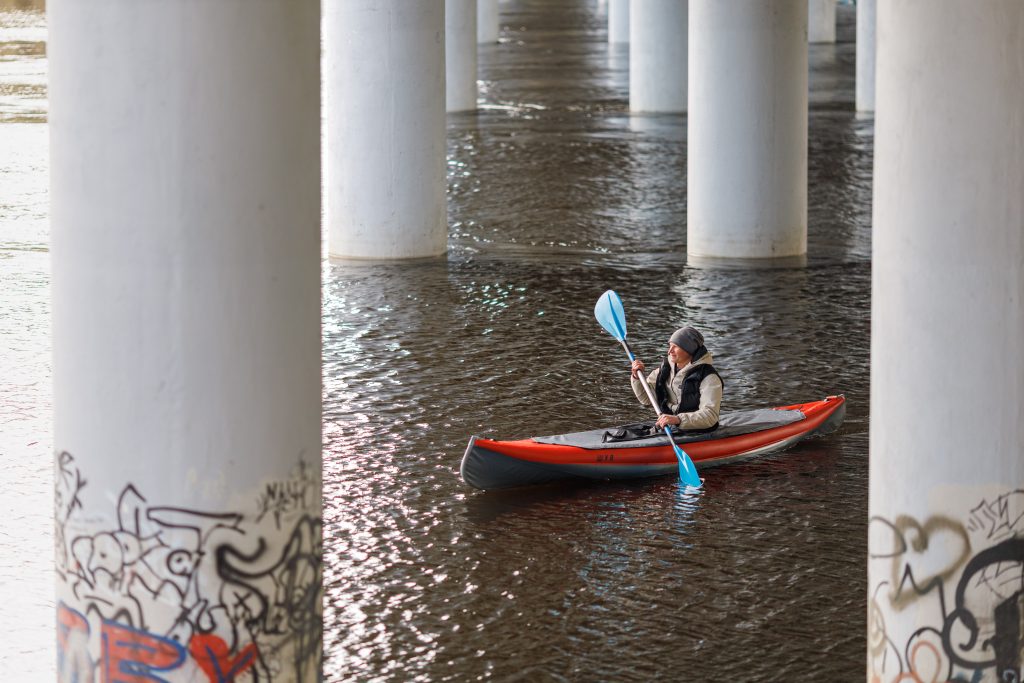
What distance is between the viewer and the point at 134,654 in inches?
235

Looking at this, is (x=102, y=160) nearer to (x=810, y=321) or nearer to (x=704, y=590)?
(x=704, y=590)

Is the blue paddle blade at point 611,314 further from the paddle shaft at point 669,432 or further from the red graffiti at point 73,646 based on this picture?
the red graffiti at point 73,646

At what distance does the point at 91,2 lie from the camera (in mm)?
5656

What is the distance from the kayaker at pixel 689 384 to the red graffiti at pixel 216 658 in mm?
4992

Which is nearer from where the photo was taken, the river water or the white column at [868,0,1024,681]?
the white column at [868,0,1024,681]

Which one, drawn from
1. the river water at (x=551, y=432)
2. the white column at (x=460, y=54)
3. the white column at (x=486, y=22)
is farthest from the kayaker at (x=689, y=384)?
the white column at (x=486, y=22)

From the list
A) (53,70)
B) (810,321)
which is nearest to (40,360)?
(810,321)

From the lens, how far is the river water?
7918 millimetres

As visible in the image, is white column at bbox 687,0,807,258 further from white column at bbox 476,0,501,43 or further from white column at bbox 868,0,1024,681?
white column at bbox 476,0,501,43

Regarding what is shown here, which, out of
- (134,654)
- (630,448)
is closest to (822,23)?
(630,448)

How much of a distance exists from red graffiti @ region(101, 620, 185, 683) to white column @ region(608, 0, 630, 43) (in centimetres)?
4539

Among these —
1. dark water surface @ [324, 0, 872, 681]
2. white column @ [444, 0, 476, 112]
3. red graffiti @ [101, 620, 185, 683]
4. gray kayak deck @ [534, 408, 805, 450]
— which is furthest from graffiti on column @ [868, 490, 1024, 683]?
white column @ [444, 0, 476, 112]

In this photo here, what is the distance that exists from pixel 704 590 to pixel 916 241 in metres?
2.66

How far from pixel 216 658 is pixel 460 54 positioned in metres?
26.5
